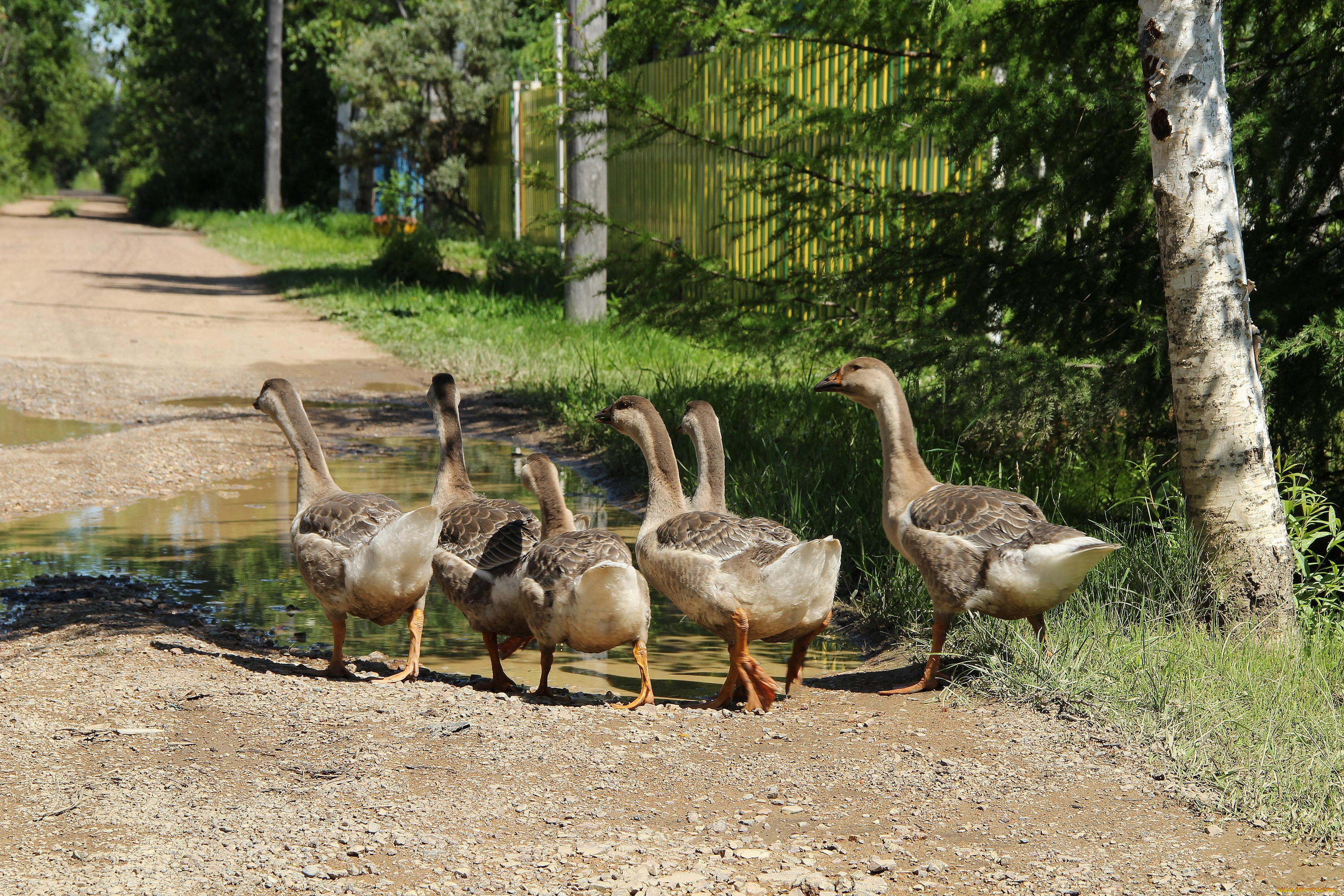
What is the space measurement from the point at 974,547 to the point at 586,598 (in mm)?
1571

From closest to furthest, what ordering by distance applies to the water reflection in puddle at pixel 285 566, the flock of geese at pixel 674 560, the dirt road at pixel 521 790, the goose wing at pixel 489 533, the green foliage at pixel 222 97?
the dirt road at pixel 521 790 → the flock of geese at pixel 674 560 → the goose wing at pixel 489 533 → the water reflection in puddle at pixel 285 566 → the green foliage at pixel 222 97

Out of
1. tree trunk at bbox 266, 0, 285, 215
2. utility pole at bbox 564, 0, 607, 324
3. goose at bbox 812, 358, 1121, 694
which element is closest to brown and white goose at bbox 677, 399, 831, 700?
goose at bbox 812, 358, 1121, 694

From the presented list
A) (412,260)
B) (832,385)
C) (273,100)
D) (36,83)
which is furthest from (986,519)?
(36,83)

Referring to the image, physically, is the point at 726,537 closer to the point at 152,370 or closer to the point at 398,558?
the point at 398,558

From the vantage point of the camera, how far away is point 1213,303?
525 centimetres

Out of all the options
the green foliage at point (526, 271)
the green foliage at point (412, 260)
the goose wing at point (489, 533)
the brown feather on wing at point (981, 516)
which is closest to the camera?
the brown feather on wing at point (981, 516)

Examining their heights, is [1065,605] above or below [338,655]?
above

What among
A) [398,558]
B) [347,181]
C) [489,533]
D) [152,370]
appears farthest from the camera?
[347,181]

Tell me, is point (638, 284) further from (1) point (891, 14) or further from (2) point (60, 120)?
(2) point (60, 120)

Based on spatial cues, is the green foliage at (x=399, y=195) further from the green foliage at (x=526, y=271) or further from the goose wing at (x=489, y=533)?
the goose wing at (x=489, y=533)

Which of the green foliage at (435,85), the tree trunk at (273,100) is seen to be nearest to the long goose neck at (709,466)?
the green foliage at (435,85)

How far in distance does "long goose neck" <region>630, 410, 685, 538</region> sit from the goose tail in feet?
3.26

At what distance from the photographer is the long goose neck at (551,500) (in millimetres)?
5750

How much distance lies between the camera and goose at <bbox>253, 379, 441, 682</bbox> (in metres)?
5.21
